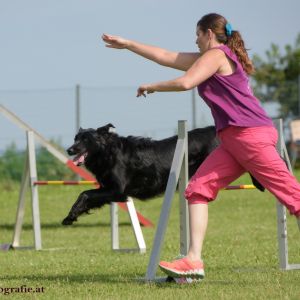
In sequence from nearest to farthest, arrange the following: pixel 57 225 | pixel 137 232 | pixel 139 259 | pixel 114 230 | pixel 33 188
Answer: pixel 139 259 → pixel 137 232 → pixel 114 230 → pixel 33 188 → pixel 57 225

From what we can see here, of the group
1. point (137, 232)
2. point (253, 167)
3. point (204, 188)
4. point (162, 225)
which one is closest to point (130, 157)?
point (137, 232)

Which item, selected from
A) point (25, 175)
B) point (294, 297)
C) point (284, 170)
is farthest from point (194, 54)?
point (25, 175)

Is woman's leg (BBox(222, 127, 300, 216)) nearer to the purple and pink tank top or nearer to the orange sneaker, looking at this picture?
the purple and pink tank top

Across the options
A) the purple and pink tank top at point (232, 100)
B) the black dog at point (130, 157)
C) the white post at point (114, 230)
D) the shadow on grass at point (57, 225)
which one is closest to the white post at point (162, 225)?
the purple and pink tank top at point (232, 100)

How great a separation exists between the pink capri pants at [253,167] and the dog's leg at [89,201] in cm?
218

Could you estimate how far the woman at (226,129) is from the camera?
458 cm

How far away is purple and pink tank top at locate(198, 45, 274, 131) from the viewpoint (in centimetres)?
460

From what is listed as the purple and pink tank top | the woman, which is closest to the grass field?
the woman

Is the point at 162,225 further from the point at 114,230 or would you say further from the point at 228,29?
the point at 114,230

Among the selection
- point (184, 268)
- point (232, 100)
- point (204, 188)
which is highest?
point (232, 100)

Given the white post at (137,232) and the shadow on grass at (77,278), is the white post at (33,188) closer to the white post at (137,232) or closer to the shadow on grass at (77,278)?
the white post at (137,232)

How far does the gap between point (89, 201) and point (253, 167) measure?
250cm

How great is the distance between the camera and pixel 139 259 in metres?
7.07

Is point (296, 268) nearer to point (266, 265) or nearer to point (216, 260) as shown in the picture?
point (266, 265)
